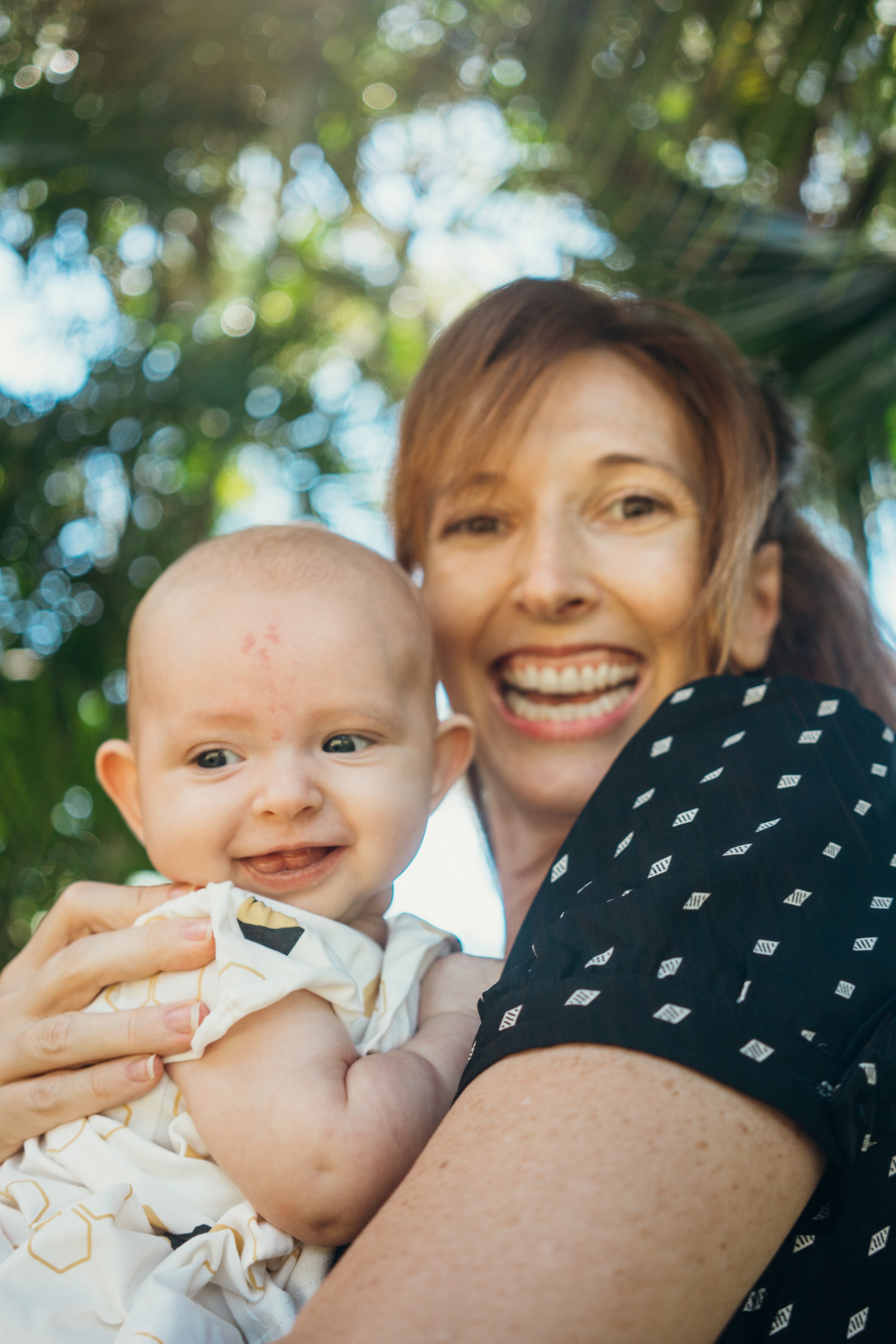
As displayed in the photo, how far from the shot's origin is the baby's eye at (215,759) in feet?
4.48

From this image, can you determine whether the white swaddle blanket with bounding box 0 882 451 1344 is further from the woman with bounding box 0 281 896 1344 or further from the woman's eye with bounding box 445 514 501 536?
the woman's eye with bounding box 445 514 501 536

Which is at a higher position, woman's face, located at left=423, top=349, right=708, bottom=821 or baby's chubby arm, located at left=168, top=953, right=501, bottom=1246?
woman's face, located at left=423, top=349, right=708, bottom=821

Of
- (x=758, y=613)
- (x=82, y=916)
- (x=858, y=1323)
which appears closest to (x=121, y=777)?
(x=82, y=916)

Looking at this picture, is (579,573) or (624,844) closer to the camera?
(624,844)

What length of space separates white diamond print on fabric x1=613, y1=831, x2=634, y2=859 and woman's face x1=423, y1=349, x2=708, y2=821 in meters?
0.77

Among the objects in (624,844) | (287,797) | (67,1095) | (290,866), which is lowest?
(67,1095)

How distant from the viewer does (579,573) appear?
1.93m

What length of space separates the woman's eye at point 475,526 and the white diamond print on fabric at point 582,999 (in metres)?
1.30

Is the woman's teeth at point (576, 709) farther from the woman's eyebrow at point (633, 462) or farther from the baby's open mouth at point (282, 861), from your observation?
the baby's open mouth at point (282, 861)

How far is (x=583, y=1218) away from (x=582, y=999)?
0.19 m

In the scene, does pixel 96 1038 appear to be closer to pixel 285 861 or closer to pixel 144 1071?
pixel 144 1071

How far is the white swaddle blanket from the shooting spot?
1.00 metres

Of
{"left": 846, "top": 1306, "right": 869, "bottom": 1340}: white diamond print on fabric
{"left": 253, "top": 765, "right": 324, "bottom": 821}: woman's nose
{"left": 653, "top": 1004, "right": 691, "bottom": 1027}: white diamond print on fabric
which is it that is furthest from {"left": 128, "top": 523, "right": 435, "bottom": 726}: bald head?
{"left": 846, "top": 1306, "right": 869, "bottom": 1340}: white diamond print on fabric

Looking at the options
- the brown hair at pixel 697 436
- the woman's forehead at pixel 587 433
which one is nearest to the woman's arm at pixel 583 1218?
the brown hair at pixel 697 436
